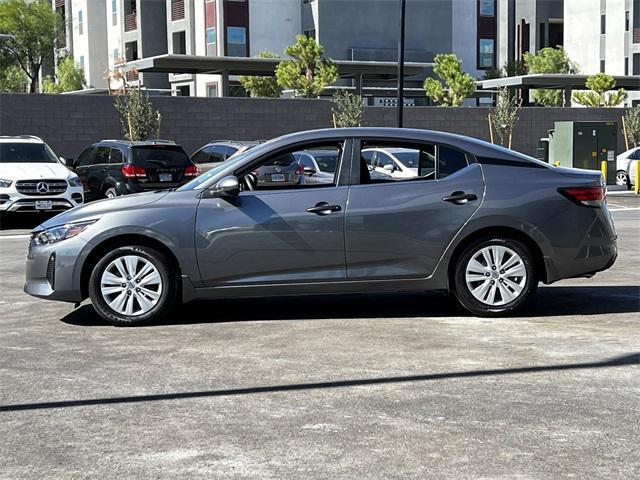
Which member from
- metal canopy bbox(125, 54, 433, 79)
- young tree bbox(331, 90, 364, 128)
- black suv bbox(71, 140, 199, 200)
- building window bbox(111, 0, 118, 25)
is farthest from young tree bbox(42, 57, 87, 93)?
black suv bbox(71, 140, 199, 200)

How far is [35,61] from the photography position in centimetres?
7588


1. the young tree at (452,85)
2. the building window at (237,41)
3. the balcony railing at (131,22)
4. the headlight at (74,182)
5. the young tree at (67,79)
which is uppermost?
the balcony railing at (131,22)

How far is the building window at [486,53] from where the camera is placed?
237ft

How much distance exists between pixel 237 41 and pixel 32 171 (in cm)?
4316

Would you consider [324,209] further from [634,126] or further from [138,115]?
[634,126]

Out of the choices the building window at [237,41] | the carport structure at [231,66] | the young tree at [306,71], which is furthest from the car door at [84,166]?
the building window at [237,41]

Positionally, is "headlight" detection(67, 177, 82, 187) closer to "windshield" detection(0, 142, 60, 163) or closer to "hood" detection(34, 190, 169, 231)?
"windshield" detection(0, 142, 60, 163)

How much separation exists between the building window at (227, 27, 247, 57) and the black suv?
130ft

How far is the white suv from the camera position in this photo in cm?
2016

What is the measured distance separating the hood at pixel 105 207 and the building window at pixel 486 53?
216ft

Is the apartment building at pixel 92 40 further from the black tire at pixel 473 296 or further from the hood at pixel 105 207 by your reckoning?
the black tire at pixel 473 296

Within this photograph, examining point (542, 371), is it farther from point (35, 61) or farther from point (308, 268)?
point (35, 61)

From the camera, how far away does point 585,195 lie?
8.96m

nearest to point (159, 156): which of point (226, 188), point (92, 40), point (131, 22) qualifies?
point (226, 188)
